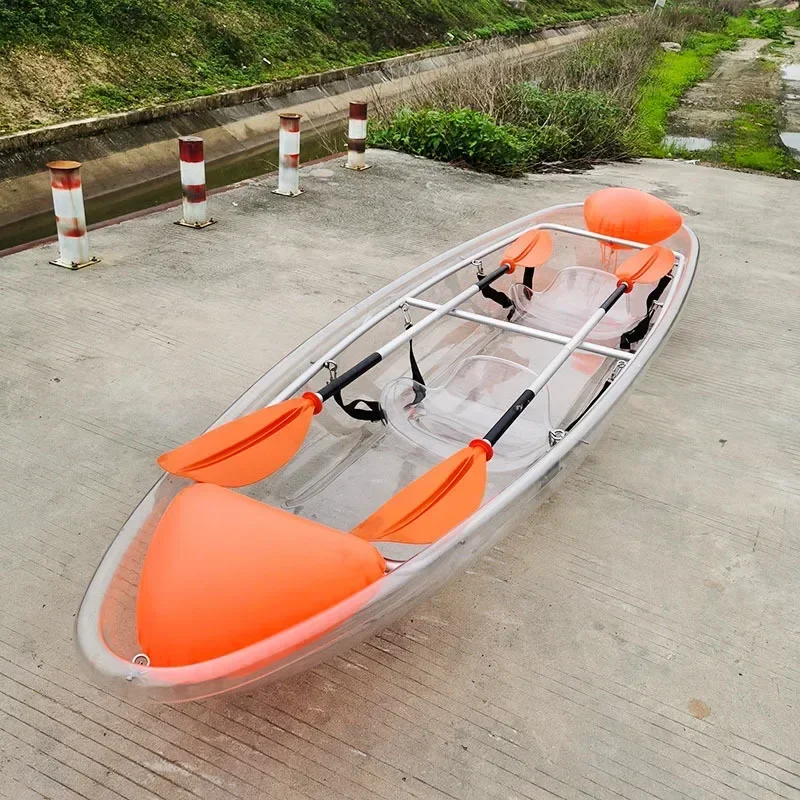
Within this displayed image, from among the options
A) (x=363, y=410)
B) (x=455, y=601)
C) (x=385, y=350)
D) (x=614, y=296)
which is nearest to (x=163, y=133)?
(x=614, y=296)

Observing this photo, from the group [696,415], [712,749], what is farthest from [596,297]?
[712,749]

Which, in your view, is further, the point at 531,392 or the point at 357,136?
the point at 357,136

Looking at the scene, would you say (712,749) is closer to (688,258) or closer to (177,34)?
(688,258)

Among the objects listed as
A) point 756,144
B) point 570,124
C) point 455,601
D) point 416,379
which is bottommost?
point 455,601

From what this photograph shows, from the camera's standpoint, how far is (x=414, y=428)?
303 centimetres

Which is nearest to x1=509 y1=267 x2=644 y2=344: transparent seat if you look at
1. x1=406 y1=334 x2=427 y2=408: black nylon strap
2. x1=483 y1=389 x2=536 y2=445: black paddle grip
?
x1=406 y1=334 x2=427 y2=408: black nylon strap

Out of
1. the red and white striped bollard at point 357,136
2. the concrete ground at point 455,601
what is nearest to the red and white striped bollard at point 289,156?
the red and white striped bollard at point 357,136

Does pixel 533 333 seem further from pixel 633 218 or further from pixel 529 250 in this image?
pixel 633 218

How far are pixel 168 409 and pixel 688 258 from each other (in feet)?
10.0

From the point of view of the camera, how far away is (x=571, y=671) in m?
2.31

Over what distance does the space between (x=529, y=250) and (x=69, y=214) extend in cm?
284

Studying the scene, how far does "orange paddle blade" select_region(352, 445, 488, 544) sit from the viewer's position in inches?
85.5

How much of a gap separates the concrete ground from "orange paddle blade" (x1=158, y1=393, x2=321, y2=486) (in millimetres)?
594

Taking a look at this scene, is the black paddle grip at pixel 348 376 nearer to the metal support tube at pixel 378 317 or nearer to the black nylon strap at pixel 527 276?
the metal support tube at pixel 378 317
